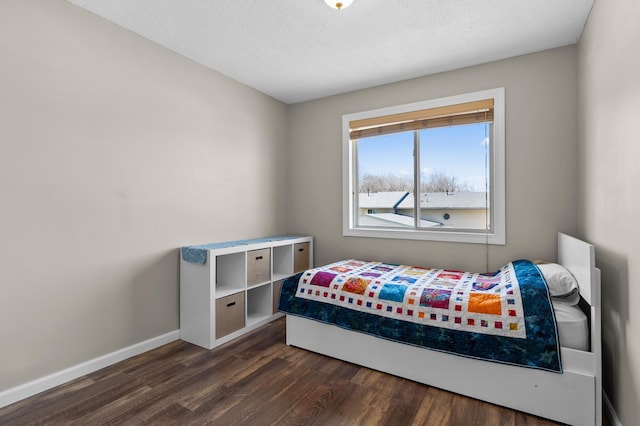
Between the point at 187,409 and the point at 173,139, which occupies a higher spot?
the point at 173,139

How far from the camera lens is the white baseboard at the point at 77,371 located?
6.09 ft

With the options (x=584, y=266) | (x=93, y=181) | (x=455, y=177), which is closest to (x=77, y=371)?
(x=93, y=181)

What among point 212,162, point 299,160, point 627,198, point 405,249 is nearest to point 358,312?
point 405,249

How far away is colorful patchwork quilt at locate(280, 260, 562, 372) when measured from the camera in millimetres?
1800

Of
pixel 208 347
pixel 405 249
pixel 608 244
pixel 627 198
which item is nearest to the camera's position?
pixel 627 198

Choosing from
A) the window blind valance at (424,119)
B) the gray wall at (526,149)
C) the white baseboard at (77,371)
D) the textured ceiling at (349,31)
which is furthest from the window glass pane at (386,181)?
the white baseboard at (77,371)

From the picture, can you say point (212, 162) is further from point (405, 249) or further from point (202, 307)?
point (405, 249)

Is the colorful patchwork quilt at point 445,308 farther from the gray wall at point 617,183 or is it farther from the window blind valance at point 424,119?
the window blind valance at point 424,119

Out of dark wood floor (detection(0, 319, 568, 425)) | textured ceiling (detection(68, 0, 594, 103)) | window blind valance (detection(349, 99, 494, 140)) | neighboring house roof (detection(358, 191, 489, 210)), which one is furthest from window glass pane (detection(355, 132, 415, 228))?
dark wood floor (detection(0, 319, 568, 425))

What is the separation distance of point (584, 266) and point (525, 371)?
2.20 ft

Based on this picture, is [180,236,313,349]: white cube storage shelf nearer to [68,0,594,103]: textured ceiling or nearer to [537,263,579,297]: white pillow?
[68,0,594,103]: textured ceiling

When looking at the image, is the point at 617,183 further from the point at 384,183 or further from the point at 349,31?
the point at 384,183

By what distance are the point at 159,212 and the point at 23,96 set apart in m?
1.10

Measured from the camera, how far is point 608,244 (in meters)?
1.76
